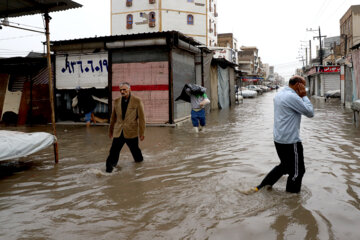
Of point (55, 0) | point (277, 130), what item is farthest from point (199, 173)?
point (55, 0)

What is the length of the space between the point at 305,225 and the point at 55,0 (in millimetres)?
6893

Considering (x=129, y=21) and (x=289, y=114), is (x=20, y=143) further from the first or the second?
(x=129, y=21)

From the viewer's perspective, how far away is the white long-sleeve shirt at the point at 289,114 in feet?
13.9

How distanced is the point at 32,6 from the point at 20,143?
3672 millimetres

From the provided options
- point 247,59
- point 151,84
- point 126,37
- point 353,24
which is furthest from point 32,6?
point 247,59

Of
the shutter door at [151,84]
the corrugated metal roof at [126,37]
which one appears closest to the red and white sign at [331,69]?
the corrugated metal roof at [126,37]

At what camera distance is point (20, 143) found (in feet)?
20.2

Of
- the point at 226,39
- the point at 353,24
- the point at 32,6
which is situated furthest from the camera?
the point at 226,39

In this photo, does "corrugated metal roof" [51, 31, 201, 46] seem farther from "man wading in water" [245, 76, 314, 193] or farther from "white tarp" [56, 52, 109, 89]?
"man wading in water" [245, 76, 314, 193]

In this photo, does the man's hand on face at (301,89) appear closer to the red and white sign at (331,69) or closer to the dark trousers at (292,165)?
the dark trousers at (292,165)

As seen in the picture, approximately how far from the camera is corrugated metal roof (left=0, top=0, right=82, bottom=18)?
7352 millimetres

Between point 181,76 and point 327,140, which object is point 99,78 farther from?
point 327,140

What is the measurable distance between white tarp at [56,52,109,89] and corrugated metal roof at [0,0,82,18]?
251 inches

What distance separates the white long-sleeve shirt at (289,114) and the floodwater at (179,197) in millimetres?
899
